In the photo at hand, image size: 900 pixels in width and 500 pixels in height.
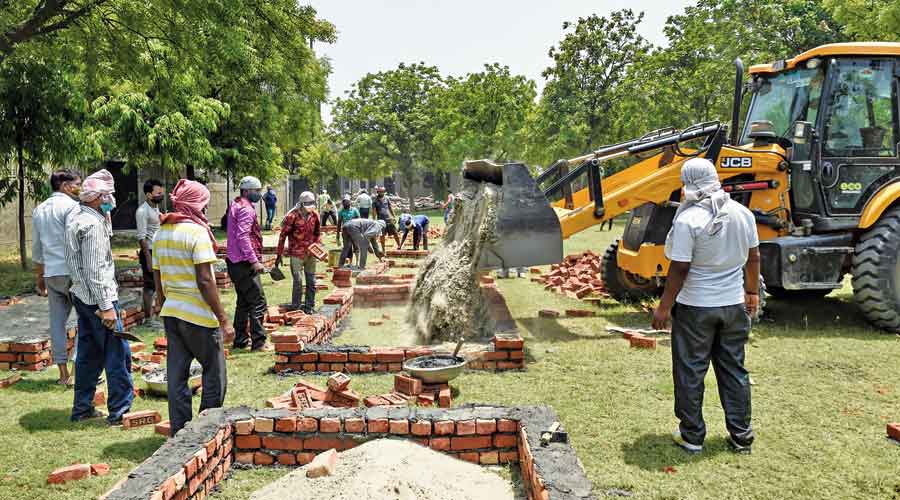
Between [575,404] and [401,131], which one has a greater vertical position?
[401,131]

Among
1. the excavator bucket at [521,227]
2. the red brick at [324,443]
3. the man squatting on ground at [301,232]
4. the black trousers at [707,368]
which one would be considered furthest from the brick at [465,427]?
the man squatting on ground at [301,232]

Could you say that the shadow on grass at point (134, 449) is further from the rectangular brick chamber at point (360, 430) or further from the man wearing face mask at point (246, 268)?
the man wearing face mask at point (246, 268)

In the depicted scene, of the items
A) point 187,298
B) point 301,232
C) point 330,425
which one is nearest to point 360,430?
point 330,425

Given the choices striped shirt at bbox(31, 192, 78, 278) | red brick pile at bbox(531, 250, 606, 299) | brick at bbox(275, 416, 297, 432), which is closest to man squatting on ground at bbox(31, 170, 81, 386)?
striped shirt at bbox(31, 192, 78, 278)

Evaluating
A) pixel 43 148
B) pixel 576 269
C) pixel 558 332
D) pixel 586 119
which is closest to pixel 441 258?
pixel 558 332

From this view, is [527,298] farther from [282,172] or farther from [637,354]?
[282,172]

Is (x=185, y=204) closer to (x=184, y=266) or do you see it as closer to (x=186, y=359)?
(x=184, y=266)

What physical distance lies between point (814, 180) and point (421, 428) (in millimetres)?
6086

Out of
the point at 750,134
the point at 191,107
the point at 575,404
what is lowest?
the point at 575,404

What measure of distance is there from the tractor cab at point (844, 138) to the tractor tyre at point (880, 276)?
0.35m

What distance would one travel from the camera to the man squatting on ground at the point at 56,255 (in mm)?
5254

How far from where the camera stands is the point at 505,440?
12.7 ft

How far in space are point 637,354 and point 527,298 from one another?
3.74 meters

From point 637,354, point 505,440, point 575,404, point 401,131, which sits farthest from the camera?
point 401,131
